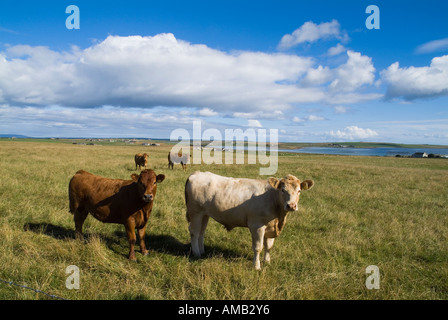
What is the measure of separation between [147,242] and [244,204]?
2.71m

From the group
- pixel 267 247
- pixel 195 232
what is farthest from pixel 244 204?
pixel 195 232

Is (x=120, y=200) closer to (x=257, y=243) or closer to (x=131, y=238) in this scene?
(x=131, y=238)

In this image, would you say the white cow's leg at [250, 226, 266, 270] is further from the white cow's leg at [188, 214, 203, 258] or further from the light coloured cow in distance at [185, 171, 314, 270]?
the white cow's leg at [188, 214, 203, 258]

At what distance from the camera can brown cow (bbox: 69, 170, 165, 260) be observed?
5371 millimetres

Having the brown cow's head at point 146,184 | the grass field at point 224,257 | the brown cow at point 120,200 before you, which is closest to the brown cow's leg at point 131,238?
the brown cow at point 120,200

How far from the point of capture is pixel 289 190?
4.69m

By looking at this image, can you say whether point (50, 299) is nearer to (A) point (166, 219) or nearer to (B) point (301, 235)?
(A) point (166, 219)

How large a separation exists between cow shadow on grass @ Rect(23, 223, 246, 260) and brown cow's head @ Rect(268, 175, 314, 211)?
1827 millimetres

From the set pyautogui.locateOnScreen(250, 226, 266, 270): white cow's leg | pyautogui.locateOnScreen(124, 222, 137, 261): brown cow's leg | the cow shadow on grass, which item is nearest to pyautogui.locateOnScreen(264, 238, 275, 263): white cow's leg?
pyautogui.locateOnScreen(250, 226, 266, 270): white cow's leg

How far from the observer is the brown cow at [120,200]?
17.6 ft

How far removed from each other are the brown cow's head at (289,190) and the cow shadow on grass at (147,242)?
183 cm

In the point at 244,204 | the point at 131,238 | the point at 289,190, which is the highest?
the point at 289,190

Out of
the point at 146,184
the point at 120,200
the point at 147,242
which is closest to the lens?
the point at 146,184

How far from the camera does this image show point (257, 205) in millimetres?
5238
